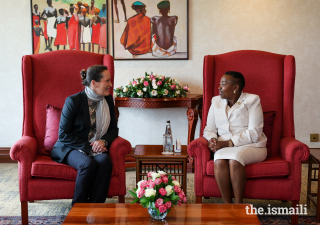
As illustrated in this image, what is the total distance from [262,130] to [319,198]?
0.67m

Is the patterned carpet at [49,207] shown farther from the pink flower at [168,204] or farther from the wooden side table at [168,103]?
the pink flower at [168,204]

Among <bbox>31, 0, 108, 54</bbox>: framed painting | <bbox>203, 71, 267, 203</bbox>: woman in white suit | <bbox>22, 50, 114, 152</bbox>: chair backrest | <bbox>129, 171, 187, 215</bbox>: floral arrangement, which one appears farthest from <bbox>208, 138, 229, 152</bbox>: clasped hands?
<bbox>31, 0, 108, 54</bbox>: framed painting

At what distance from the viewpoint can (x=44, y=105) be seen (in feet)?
9.52

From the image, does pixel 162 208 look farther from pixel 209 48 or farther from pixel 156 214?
pixel 209 48

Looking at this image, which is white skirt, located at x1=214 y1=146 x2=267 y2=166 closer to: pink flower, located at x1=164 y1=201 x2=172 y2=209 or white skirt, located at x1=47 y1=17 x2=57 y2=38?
pink flower, located at x1=164 y1=201 x2=172 y2=209

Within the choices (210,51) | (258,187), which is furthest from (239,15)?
(258,187)

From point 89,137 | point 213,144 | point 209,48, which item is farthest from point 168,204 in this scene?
point 209,48

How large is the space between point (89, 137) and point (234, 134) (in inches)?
48.1

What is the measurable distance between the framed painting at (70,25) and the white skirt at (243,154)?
2.36 metres

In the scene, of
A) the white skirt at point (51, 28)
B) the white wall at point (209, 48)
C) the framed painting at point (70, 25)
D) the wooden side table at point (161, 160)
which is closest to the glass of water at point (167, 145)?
the wooden side table at point (161, 160)

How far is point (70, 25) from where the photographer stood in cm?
414

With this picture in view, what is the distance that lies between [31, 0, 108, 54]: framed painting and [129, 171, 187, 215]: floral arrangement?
112 inches

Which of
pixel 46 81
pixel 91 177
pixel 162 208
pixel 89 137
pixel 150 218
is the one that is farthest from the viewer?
pixel 46 81

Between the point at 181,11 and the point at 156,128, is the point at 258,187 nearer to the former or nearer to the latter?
the point at 156,128
